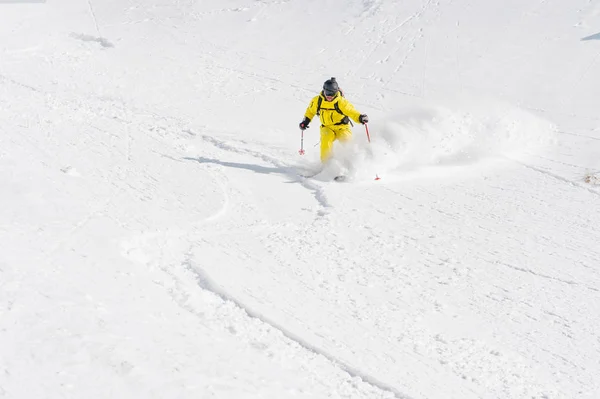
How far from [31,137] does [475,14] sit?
43.2 ft

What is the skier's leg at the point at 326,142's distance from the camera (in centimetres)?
1005

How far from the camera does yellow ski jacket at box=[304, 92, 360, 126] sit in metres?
9.75

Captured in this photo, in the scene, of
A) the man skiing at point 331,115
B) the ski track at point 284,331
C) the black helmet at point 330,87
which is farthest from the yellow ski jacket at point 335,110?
the ski track at point 284,331

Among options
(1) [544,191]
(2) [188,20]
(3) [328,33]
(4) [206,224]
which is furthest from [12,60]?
(1) [544,191]

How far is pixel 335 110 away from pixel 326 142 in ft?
1.83

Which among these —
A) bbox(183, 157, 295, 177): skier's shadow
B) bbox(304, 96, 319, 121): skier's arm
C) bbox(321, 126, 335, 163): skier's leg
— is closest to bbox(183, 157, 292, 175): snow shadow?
bbox(183, 157, 295, 177): skier's shadow

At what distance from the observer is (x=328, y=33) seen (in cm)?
1864

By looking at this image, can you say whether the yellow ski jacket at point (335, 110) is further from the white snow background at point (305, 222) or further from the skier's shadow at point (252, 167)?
the skier's shadow at point (252, 167)

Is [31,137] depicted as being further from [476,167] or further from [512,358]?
[512,358]

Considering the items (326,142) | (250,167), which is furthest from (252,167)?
(326,142)

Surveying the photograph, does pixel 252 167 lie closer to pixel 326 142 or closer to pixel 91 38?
pixel 326 142

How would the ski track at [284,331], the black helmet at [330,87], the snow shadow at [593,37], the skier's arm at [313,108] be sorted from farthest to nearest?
the snow shadow at [593,37]
the skier's arm at [313,108]
the black helmet at [330,87]
the ski track at [284,331]

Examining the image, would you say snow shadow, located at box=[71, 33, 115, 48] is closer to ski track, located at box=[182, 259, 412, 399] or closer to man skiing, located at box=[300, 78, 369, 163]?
man skiing, located at box=[300, 78, 369, 163]

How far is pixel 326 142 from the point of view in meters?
10.1
